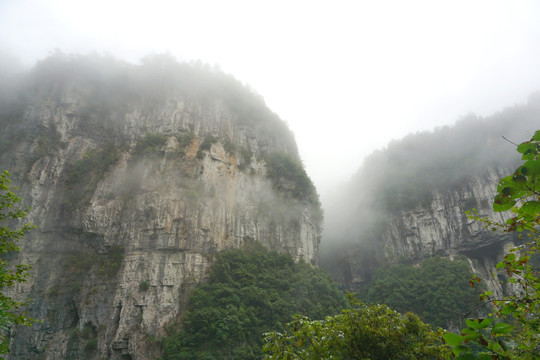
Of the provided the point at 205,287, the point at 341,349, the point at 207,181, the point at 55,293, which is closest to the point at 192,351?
the point at 205,287

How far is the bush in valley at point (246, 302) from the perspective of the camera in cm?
2073

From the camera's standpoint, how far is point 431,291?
33.0 m

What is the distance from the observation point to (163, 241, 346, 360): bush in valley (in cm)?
2073

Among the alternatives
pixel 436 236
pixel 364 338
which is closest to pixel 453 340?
pixel 364 338

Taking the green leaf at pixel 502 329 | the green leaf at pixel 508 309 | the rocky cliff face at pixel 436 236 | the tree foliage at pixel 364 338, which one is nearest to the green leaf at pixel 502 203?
the green leaf at pixel 502 329

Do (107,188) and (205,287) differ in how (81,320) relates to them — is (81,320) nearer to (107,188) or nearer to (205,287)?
(205,287)

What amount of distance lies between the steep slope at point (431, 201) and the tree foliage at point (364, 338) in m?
36.0

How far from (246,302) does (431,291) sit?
21.0m

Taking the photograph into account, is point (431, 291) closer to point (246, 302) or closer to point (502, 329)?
point (246, 302)

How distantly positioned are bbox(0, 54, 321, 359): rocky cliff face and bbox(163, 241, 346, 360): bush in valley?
4.67 ft

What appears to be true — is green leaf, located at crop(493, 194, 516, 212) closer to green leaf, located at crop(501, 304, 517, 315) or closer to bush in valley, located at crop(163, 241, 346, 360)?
green leaf, located at crop(501, 304, 517, 315)

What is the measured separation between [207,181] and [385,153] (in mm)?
37431

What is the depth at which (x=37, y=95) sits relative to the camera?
31.3 meters

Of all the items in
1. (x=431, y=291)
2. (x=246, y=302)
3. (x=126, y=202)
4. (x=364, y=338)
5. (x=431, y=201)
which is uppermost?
(x=431, y=201)
